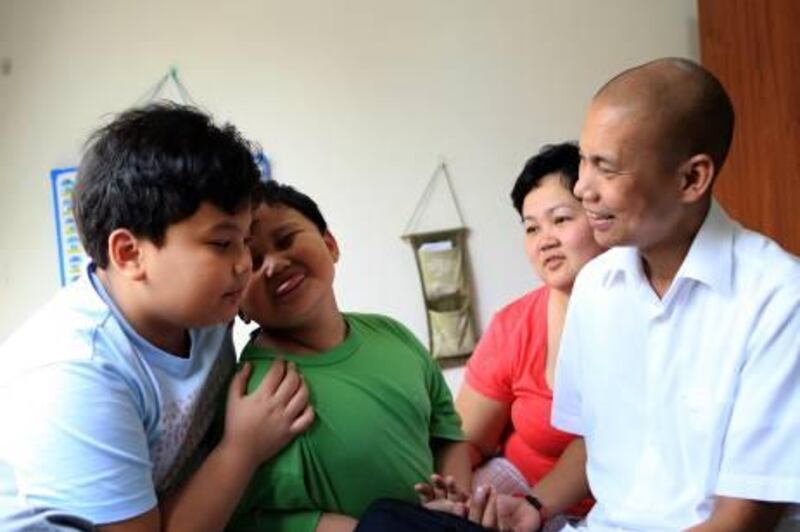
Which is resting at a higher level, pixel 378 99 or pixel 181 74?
pixel 181 74

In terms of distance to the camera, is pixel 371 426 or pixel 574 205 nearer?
pixel 371 426

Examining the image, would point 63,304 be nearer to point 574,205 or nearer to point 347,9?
point 574,205

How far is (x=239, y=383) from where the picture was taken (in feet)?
3.36

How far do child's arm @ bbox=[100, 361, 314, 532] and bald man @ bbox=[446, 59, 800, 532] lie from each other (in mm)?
334

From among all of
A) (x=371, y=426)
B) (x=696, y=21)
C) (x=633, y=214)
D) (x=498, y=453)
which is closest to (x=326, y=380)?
(x=371, y=426)

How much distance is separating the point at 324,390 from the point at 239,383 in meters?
0.12

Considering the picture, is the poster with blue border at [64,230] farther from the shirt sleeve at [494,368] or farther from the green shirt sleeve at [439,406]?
the green shirt sleeve at [439,406]

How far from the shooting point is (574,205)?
149 centimetres

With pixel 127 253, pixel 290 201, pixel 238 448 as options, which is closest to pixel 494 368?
pixel 290 201

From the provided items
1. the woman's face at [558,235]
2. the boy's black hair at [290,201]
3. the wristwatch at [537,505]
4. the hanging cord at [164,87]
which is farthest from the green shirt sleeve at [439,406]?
the hanging cord at [164,87]

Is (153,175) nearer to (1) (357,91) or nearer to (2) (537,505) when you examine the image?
(2) (537,505)

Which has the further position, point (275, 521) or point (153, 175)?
point (275, 521)

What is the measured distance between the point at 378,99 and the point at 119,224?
1811mm

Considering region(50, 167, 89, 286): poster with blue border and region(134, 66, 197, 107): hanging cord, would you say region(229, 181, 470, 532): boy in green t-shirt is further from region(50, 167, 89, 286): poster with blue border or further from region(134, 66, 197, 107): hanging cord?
region(50, 167, 89, 286): poster with blue border
